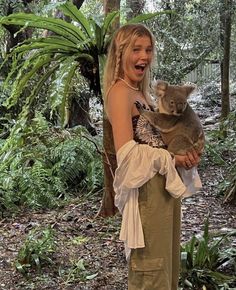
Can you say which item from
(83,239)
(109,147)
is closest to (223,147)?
(109,147)

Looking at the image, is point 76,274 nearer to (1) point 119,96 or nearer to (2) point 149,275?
(2) point 149,275

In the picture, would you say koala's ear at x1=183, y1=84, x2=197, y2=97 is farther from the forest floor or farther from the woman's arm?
the forest floor

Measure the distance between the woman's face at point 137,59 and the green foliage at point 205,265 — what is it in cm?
133

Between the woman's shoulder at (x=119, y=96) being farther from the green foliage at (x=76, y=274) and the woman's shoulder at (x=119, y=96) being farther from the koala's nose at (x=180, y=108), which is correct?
the green foliage at (x=76, y=274)

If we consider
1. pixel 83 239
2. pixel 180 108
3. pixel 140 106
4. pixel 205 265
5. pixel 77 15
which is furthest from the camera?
pixel 83 239

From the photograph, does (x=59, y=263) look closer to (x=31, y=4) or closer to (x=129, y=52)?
(x=129, y=52)

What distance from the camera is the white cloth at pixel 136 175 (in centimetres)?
195

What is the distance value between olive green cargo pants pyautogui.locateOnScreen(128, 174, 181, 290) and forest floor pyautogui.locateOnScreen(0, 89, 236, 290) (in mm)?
939

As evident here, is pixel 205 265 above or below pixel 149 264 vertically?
below

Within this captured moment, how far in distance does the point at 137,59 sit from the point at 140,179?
21.7 inches

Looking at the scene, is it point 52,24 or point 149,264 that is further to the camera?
point 52,24

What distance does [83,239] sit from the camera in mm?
3701

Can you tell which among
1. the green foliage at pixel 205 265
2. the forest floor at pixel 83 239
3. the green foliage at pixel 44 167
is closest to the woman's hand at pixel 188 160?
the green foliage at pixel 205 265

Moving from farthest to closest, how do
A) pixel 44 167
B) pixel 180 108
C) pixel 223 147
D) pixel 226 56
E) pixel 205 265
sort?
pixel 226 56 → pixel 223 147 → pixel 44 167 → pixel 205 265 → pixel 180 108
